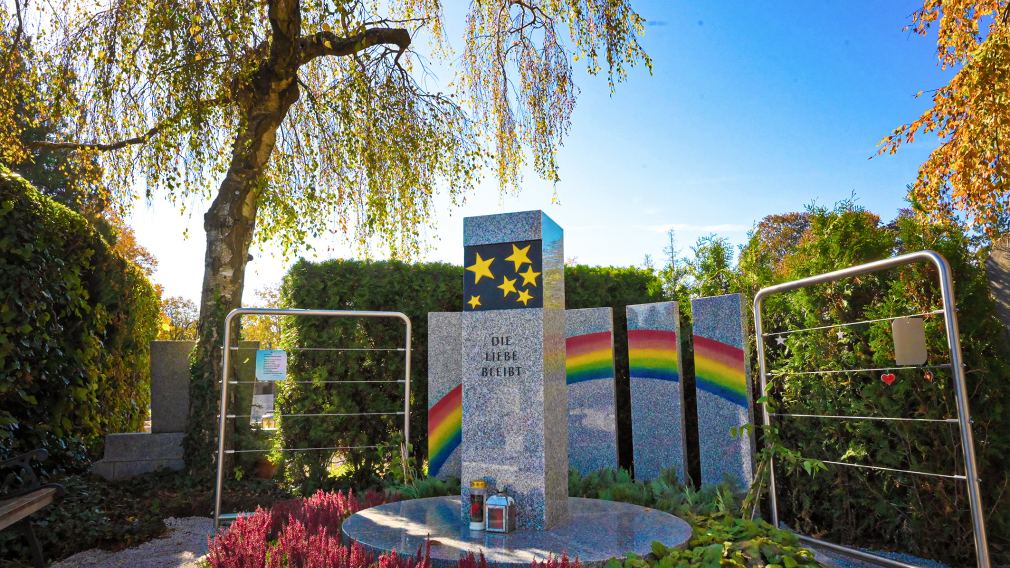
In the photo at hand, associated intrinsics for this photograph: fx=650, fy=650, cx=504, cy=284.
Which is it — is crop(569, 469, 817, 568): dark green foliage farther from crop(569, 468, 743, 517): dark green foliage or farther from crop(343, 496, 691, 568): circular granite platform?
crop(343, 496, 691, 568): circular granite platform

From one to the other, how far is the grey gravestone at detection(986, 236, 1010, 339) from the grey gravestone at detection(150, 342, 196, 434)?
26.3 feet

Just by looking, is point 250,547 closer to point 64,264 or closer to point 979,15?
point 64,264

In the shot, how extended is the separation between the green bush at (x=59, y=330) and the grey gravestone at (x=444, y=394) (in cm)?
349

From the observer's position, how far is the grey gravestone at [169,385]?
25.5 feet

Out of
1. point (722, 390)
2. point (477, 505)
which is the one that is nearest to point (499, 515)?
point (477, 505)

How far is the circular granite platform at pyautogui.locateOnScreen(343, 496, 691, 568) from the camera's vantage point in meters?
3.43

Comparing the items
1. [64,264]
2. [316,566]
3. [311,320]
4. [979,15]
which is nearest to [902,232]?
[316,566]

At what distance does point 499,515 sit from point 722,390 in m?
2.69

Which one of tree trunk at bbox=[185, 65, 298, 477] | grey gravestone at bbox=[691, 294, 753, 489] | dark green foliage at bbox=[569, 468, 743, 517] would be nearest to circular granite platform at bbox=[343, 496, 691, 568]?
dark green foliage at bbox=[569, 468, 743, 517]

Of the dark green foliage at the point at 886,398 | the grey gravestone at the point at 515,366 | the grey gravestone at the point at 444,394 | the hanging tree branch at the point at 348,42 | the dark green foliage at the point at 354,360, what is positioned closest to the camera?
the grey gravestone at the point at 515,366

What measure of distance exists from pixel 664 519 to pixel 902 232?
9.23 ft

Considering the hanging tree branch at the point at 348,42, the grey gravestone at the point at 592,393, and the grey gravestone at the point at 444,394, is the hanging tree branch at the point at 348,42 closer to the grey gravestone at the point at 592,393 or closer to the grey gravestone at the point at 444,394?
the grey gravestone at the point at 444,394

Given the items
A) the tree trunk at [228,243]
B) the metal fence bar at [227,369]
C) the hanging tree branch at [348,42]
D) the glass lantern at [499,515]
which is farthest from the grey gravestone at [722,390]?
the hanging tree branch at [348,42]

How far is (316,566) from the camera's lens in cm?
292
